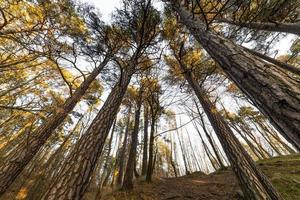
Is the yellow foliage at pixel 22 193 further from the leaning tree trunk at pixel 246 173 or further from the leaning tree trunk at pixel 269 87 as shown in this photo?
the leaning tree trunk at pixel 269 87

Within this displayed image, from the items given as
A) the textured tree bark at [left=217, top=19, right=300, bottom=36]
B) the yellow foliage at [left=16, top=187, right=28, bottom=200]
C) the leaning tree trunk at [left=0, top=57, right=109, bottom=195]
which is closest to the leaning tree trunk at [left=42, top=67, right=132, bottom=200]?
the leaning tree trunk at [left=0, top=57, right=109, bottom=195]

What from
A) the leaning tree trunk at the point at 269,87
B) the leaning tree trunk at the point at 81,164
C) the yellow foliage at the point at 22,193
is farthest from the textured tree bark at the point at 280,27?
the yellow foliage at the point at 22,193

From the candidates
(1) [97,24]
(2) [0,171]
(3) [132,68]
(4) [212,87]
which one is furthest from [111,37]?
(4) [212,87]

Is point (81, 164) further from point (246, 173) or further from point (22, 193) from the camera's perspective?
point (22, 193)

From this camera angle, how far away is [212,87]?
27.0 feet

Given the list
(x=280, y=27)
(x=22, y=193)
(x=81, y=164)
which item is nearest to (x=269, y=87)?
(x=81, y=164)

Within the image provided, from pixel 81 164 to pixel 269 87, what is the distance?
226 centimetres

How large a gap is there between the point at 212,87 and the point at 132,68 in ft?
17.7

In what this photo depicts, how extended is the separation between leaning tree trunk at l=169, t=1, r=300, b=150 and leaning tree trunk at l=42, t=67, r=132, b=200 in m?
2.10

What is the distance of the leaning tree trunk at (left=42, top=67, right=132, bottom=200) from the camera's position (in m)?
1.75

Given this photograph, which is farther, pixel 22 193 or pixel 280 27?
pixel 22 193

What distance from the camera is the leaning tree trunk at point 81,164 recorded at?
1748 mm

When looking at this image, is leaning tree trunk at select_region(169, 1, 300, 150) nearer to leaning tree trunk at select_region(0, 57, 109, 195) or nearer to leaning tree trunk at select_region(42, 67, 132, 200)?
leaning tree trunk at select_region(42, 67, 132, 200)

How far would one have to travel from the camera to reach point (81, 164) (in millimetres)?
2072
